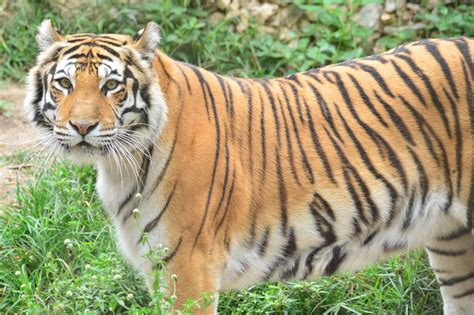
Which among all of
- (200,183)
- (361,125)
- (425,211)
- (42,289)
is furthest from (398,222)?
(42,289)

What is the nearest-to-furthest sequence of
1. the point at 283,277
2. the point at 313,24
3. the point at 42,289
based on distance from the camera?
1. the point at 283,277
2. the point at 42,289
3. the point at 313,24

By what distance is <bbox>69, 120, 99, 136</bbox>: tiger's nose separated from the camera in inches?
136

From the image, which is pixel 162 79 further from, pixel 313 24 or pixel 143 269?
pixel 313 24

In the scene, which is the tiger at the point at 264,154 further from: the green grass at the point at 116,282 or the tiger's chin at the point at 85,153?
the green grass at the point at 116,282

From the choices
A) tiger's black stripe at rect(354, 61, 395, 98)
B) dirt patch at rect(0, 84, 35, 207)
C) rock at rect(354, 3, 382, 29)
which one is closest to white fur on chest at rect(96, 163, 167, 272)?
tiger's black stripe at rect(354, 61, 395, 98)

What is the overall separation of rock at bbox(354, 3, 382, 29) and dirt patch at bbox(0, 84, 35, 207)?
8.85 feet

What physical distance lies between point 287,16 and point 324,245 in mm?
3578

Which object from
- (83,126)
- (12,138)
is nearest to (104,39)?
(83,126)

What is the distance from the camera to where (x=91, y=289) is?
387 centimetres

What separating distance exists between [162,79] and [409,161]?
1140mm

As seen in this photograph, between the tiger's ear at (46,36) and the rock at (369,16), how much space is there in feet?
12.7

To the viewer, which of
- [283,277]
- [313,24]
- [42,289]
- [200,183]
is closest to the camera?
[200,183]

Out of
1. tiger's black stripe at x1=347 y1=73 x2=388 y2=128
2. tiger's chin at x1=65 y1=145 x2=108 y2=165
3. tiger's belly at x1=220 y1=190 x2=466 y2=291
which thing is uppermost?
tiger's chin at x1=65 y1=145 x2=108 y2=165

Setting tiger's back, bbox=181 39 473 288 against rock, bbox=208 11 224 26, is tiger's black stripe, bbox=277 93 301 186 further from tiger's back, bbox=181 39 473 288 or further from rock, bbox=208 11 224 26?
rock, bbox=208 11 224 26
